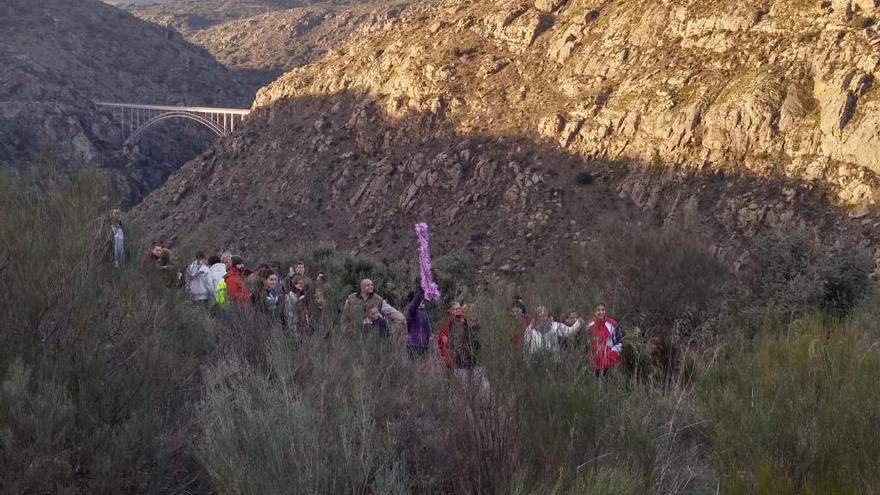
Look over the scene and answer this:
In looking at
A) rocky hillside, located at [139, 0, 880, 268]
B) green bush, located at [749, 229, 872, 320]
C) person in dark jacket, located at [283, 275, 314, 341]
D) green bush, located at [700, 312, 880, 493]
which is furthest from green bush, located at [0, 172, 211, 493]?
rocky hillside, located at [139, 0, 880, 268]

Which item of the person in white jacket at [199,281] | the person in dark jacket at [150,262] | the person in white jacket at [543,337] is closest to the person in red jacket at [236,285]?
the person in white jacket at [199,281]

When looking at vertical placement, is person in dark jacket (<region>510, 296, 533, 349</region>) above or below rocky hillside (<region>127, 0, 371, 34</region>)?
below

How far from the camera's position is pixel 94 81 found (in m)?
81.1

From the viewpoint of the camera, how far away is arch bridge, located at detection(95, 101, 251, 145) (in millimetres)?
55500

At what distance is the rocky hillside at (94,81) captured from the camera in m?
62.8

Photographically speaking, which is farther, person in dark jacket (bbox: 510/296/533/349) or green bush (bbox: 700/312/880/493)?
person in dark jacket (bbox: 510/296/533/349)

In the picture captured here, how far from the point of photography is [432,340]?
7523 millimetres

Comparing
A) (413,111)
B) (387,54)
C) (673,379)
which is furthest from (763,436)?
(387,54)

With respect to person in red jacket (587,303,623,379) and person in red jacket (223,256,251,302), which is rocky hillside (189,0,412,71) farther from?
person in red jacket (587,303,623,379)

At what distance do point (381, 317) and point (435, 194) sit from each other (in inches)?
1081

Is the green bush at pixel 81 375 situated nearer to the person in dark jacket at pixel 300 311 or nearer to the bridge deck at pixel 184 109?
the person in dark jacket at pixel 300 311

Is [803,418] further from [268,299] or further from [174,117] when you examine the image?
[174,117]

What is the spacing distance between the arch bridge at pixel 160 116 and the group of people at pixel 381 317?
45519mm

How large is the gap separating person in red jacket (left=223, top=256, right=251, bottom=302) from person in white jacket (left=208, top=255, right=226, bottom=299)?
0.12 m
